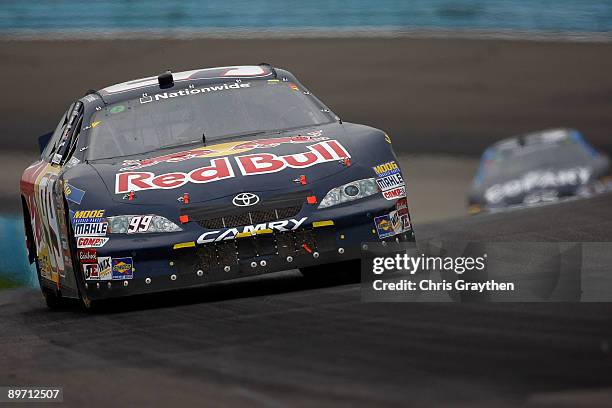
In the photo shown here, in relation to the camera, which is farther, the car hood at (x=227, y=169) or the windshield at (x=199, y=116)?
the windshield at (x=199, y=116)

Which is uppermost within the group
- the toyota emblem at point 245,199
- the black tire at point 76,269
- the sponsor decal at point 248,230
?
the toyota emblem at point 245,199

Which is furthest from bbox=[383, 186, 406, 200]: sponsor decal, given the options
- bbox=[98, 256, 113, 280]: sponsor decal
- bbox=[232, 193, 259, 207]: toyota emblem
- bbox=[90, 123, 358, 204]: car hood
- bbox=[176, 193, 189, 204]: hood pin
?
bbox=[98, 256, 113, 280]: sponsor decal

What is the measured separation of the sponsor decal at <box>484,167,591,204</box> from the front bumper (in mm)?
8379

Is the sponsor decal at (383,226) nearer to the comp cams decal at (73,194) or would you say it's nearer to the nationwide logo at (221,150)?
the nationwide logo at (221,150)

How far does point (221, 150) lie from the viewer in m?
8.28

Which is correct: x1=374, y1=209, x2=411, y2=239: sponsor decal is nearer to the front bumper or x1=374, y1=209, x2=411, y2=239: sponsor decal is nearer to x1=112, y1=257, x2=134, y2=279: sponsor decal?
the front bumper

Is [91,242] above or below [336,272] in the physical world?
above

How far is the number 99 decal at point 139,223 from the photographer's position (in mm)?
7656

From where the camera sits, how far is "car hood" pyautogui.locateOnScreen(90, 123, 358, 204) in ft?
25.3

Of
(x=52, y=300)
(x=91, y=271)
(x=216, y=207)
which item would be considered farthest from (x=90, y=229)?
(x=52, y=300)

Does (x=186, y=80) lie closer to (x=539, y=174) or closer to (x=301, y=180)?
(x=301, y=180)

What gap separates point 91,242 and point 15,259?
288 inches

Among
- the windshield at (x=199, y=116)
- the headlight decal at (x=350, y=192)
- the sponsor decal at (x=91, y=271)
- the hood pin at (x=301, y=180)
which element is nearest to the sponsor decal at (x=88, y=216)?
the sponsor decal at (x=91, y=271)

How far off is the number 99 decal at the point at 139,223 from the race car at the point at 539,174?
27.6 ft
